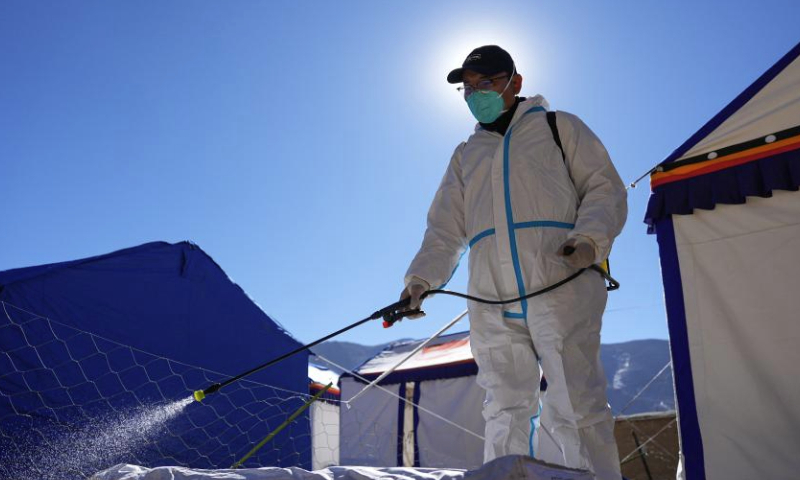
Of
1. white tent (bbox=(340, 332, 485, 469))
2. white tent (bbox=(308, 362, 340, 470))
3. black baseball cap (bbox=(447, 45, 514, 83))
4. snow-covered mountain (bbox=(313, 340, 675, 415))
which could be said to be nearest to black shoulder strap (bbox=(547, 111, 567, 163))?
black baseball cap (bbox=(447, 45, 514, 83))

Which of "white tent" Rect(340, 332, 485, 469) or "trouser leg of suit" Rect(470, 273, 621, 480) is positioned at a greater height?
"trouser leg of suit" Rect(470, 273, 621, 480)

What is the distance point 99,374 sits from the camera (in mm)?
2646

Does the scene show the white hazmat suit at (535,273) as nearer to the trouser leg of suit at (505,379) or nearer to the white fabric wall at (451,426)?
the trouser leg of suit at (505,379)

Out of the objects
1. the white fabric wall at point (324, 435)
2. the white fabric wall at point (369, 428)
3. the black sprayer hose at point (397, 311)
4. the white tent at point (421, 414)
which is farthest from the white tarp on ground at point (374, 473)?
the white fabric wall at point (369, 428)

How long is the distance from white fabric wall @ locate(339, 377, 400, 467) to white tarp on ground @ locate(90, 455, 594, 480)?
3.48 metres

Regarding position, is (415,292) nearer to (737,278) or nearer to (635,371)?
(737,278)

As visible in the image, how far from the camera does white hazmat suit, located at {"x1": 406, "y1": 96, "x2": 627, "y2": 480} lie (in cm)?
128

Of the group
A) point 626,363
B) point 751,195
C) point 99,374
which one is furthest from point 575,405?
point 626,363

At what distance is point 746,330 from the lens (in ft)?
5.92

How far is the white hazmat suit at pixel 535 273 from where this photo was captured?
1281 millimetres

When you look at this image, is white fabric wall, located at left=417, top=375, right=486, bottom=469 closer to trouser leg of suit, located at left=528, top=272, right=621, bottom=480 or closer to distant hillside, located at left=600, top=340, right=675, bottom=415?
trouser leg of suit, located at left=528, top=272, right=621, bottom=480

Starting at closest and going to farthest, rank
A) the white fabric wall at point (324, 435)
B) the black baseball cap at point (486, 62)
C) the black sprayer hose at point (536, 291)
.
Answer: the black sprayer hose at point (536, 291) → the black baseball cap at point (486, 62) → the white fabric wall at point (324, 435)

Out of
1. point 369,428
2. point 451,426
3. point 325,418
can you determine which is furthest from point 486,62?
point 325,418

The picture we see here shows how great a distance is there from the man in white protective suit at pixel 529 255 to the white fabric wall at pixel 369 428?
9.74 ft
